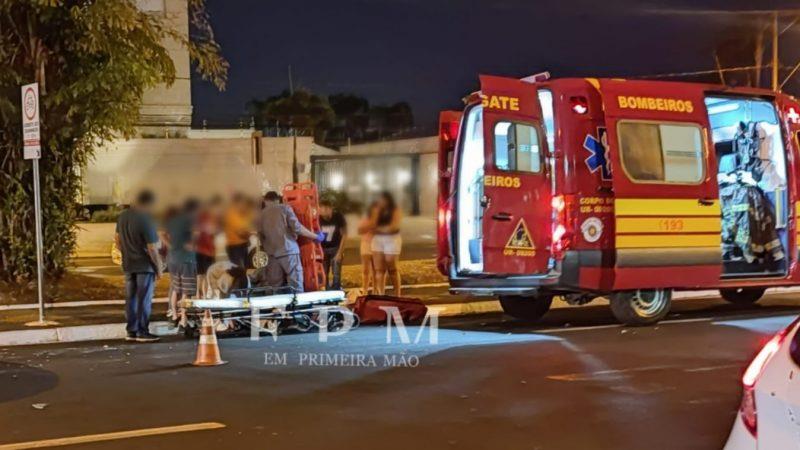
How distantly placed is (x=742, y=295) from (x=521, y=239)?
4983mm

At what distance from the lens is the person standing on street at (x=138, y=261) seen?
9672 mm

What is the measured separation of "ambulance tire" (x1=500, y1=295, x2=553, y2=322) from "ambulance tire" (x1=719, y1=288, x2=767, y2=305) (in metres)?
3.05

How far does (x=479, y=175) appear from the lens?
10.1m

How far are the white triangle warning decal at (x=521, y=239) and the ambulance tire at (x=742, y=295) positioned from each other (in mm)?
4511

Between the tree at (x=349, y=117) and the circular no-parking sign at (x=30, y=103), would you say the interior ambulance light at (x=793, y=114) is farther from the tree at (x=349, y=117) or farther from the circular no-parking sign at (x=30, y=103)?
the tree at (x=349, y=117)

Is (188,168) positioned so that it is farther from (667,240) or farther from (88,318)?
(667,240)

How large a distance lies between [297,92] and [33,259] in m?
20.6

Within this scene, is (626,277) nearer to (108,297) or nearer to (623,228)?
(623,228)

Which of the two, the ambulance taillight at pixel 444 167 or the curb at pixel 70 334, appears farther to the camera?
the ambulance taillight at pixel 444 167

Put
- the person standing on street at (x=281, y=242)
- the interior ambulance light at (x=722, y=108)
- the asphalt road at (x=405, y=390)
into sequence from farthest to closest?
the interior ambulance light at (x=722, y=108)
the person standing on street at (x=281, y=242)
the asphalt road at (x=405, y=390)

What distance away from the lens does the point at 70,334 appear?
1017 centimetres

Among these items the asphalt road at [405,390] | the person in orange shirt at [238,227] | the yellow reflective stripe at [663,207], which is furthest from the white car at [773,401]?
the person in orange shirt at [238,227]

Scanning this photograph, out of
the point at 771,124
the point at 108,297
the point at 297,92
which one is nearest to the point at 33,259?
the point at 108,297

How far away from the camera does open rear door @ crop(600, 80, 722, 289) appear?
963 centimetres
